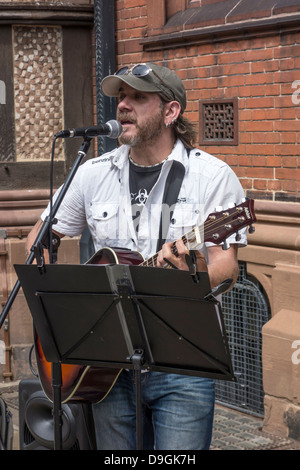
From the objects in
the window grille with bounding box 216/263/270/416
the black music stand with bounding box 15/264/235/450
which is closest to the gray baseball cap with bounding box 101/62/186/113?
the black music stand with bounding box 15/264/235/450

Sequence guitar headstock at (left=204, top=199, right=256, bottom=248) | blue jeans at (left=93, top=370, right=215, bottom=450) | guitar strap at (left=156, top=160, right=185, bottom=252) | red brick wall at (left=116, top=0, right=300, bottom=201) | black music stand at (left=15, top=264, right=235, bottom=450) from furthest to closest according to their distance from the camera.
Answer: red brick wall at (left=116, top=0, right=300, bottom=201) → guitar strap at (left=156, top=160, right=185, bottom=252) → blue jeans at (left=93, top=370, right=215, bottom=450) → guitar headstock at (left=204, top=199, right=256, bottom=248) → black music stand at (left=15, top=264, right=235, bottom=450)

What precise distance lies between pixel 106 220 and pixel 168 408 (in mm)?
830

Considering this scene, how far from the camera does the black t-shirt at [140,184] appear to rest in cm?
356

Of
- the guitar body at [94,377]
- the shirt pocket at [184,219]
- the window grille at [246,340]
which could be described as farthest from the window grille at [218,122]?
the guitar body at [94,377]

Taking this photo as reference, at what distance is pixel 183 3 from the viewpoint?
21.8 ft

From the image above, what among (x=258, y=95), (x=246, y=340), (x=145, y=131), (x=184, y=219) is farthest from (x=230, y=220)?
(x=246, y=340)

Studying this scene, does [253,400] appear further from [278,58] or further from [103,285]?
[103,285]

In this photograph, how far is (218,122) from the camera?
6.25 meters

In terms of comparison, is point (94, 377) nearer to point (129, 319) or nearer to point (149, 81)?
point (129, 319)

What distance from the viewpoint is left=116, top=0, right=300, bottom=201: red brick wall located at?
18.4 ft

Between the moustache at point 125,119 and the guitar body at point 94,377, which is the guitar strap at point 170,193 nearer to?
the guitar body at point 94,377

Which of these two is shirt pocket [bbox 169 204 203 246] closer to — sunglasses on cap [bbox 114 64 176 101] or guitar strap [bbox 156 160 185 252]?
guitar strap [bbox 156 160 185 252]

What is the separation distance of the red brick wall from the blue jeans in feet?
8.34

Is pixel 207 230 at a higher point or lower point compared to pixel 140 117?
lower
